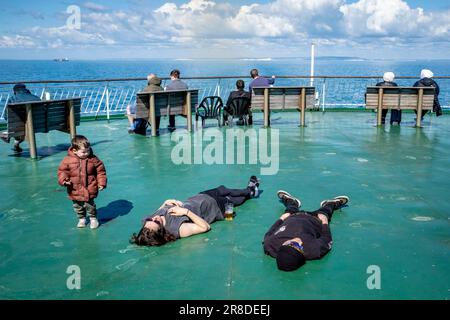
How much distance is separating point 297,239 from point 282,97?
8390 mm

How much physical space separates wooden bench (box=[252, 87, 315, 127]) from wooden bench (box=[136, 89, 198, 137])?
1.65 metres

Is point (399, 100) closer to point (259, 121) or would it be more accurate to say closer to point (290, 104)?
point (290, 104)

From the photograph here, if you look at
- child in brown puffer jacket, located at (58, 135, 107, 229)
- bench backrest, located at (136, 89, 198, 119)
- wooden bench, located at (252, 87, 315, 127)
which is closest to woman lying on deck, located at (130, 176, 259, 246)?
child in brown puffer jacket, located at (58, 135, 107, 229)

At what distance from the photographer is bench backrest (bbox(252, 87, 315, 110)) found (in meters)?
11.8

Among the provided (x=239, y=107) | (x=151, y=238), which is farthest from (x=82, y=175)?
(x=239, y=107)

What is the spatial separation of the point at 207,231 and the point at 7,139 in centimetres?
511

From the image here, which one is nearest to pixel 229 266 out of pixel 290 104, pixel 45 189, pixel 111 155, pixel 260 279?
pixel 260 279

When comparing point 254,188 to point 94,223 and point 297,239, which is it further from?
Result: point 94,223

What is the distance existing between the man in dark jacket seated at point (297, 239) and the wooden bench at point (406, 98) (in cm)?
779

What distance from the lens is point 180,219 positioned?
4.57 m

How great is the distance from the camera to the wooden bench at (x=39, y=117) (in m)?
7.97

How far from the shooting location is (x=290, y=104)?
39.7 ft

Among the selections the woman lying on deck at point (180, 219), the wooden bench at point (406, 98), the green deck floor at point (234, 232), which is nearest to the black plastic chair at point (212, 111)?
the green deck floor at point (234, 232)

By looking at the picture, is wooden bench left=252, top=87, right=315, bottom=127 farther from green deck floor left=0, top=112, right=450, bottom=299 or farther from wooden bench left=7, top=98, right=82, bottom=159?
wooden bench left=7, top=98, right=82, bottom=159
